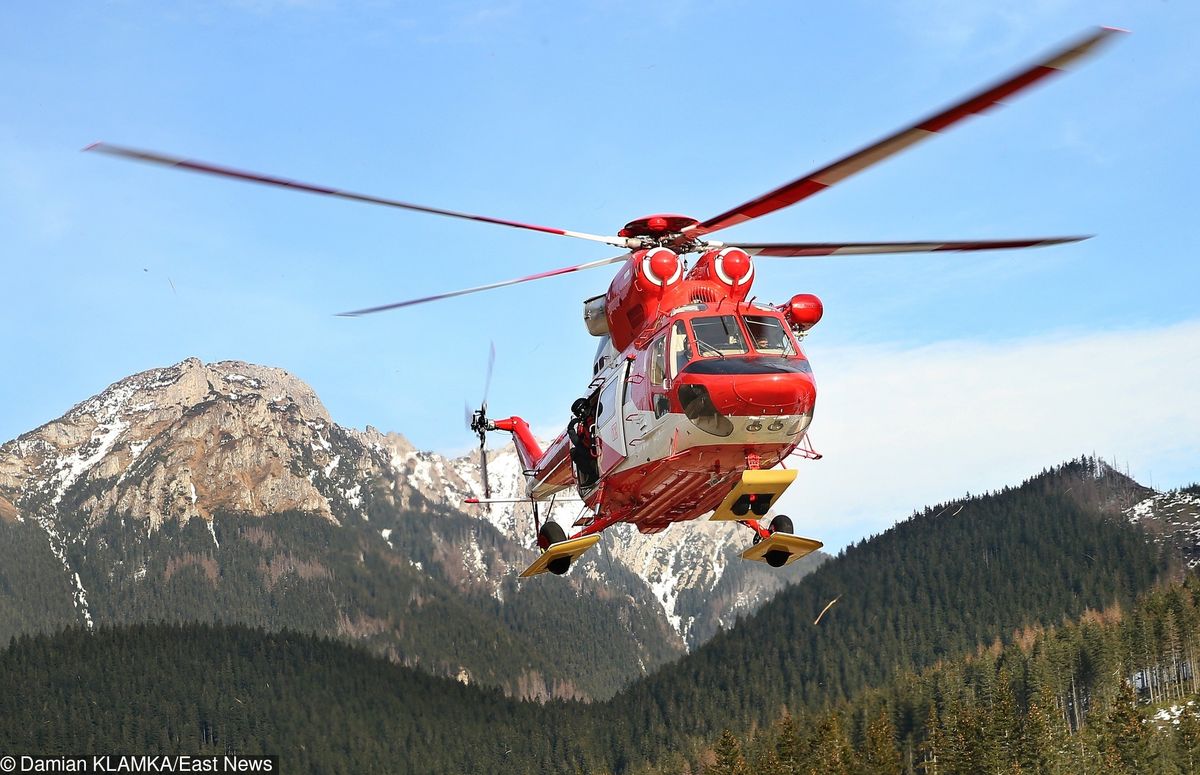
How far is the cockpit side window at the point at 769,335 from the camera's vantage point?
1075 inches

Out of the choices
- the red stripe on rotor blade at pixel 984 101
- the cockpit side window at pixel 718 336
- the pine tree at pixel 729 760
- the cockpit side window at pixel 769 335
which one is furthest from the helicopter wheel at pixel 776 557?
the pine tree at pixel 729 760

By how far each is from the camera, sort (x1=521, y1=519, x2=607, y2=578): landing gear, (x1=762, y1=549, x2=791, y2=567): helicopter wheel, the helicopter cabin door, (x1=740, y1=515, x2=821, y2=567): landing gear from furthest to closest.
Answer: the helicopter cabin door → (x1=762, y1=549, x2=791, y2=567): helicopter wheel → (x1=521, y1=519, x2=607, y2=578): landing gear → (x1=740, y1=515, x2=821, y2=567): landing gear

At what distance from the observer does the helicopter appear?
26.5m

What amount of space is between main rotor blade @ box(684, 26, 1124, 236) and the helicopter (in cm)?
7

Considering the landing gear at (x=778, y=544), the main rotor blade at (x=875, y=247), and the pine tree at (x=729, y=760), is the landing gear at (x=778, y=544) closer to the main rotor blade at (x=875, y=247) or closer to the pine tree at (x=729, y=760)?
the main rotor blade at (x=875, y=247)

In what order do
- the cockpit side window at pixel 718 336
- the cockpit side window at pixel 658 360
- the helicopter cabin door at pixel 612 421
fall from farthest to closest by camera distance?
the helicopter cabin door at pixel 612 421, the cockpit side window at pixel 658 360, the cockpit side window at pixel 718 336

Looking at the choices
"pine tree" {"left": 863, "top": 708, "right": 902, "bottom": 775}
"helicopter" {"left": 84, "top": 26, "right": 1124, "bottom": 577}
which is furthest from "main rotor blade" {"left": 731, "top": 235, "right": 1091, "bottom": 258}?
"pine tree" {"left": 863, "top": 708, "right": 902, "bottom": 775}

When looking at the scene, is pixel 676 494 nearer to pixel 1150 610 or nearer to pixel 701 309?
pixel 701 309

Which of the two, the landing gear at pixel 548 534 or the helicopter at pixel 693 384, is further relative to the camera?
the landing gear at pixel 548 534

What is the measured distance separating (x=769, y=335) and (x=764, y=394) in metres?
1.85

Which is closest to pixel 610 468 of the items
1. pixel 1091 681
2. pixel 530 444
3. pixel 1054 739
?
pixel 530 444

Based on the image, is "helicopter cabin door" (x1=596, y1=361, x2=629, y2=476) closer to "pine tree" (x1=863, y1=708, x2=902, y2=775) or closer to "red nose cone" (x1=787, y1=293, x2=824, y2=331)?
"red nose cone" (x1=787, y1=293, x2=824, y2=331)

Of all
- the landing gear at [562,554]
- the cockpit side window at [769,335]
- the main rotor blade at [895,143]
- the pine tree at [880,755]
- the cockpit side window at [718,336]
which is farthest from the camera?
the pine tree at [880,755]

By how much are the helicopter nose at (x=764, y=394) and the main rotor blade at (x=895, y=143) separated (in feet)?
10.9
